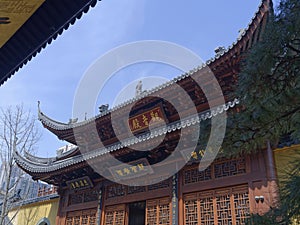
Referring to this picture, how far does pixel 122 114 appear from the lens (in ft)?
→ 31.4

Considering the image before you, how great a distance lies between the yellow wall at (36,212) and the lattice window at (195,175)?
6329mm

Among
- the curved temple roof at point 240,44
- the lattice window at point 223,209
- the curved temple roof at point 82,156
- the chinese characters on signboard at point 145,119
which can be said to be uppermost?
the curved temple roof at point 240,44

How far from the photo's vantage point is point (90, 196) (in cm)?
947

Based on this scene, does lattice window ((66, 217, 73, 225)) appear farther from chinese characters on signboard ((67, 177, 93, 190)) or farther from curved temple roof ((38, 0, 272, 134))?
curved temple roof ((38, 0, 272, 134))

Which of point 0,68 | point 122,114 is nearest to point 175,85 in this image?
point 122,114

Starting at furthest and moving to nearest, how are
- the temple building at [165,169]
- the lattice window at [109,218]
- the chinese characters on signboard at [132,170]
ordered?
the lattice window at [109,218] → the chinese characters on signboard at [132,170] → the temple building at [165,169]

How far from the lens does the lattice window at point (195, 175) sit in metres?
6.81

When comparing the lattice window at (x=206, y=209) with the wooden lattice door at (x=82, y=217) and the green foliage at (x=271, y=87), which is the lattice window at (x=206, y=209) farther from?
the green foliage at (x=271, y=87)

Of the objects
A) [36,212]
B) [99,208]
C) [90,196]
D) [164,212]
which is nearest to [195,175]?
[164,212]

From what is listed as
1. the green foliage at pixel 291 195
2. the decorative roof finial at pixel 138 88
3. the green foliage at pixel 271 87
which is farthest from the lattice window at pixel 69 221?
the green foliage at pixel 291 195

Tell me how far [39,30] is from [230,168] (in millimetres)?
4960

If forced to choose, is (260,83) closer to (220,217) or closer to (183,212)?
(220,217)

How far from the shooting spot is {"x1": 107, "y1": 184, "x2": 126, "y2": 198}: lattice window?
8464 millimetres

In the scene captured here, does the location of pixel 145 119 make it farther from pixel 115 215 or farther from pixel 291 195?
pixel 291 195
